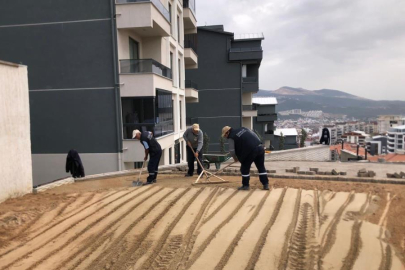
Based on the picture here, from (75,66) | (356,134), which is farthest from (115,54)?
(356,134)

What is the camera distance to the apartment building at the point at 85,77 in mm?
12953

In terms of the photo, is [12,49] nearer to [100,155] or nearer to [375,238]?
[100,155]

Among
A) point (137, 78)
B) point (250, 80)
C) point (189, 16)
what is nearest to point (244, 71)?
point (250, 80)

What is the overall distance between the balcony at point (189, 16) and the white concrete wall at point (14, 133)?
1495 centimetres

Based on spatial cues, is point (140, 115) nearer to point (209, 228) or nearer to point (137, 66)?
point (137, 66)

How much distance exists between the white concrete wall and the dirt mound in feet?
4.25

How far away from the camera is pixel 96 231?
518cm

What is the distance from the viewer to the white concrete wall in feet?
22.2

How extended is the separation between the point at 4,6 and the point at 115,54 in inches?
215

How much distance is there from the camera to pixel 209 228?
5.05 meters

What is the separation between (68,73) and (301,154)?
530 inches

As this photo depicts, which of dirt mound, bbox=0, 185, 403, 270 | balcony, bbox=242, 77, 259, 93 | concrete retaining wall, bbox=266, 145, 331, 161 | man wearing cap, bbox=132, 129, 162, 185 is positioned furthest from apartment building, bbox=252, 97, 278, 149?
dirt mound, bbox=0, 185, 403, 270

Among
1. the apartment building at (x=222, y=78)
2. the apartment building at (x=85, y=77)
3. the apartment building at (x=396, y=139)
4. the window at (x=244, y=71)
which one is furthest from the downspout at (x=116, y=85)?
the apartment building at (x=396, y=139)

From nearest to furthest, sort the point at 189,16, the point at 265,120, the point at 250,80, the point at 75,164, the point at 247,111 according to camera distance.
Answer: the point at 75,164
the point at 189,16
the point at 250,80
the point at 247,111
the point at 265,120
